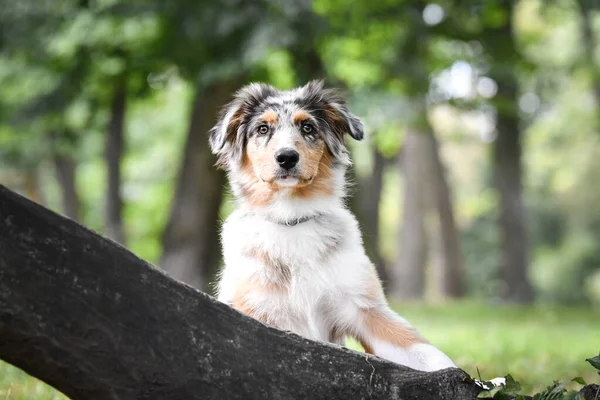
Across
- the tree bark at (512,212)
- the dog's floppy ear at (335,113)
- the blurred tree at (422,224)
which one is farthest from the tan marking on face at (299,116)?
the blurred tree at (422,224)

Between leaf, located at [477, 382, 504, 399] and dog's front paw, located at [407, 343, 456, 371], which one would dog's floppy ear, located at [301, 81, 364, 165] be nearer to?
dog's front paw, located at [407, 343, 456, 371]

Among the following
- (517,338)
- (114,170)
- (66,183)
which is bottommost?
(517,338)

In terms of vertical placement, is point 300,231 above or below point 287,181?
below

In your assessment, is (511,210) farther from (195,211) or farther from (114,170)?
(114,170)

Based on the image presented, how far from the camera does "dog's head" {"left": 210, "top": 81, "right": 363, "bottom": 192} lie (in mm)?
4801

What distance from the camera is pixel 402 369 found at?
3.97m

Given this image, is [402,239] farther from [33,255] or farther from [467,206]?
[33,255]

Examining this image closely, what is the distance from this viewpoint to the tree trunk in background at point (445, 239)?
976 inches

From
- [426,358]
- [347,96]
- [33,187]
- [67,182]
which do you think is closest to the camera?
[426,358]

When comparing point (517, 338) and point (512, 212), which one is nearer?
point (517, 338)

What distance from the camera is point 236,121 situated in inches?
207

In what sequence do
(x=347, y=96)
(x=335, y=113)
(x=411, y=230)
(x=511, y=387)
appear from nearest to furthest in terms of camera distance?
(x=511, y=387) → (x=335, y=113) → (x=347, y=96) → (x=411, y=230)

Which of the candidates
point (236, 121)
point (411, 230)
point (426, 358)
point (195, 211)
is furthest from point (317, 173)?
point (411, 230)

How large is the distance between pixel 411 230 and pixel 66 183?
10.6 metres
